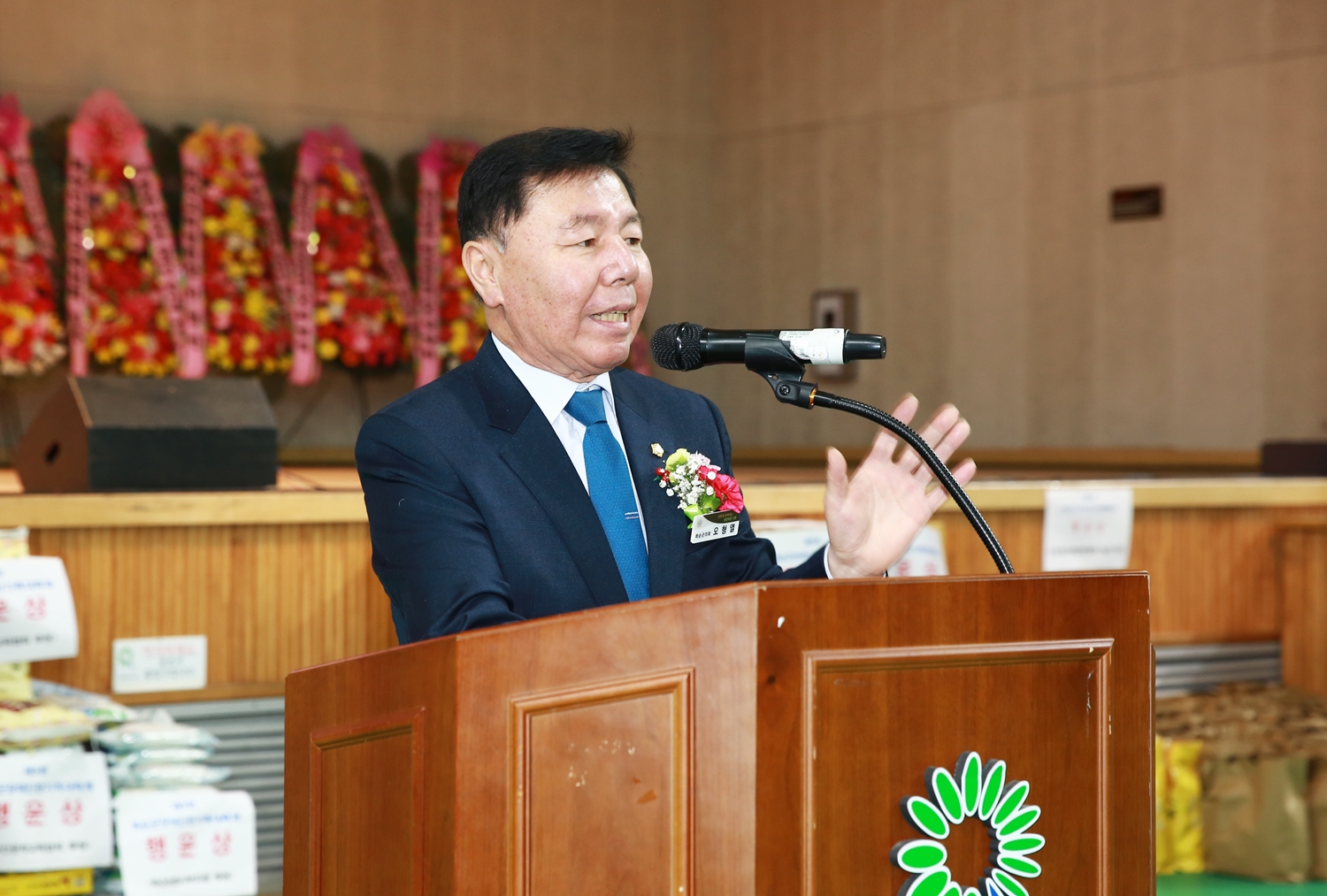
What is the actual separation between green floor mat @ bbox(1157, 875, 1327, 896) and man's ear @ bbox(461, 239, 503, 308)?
6.56 feet

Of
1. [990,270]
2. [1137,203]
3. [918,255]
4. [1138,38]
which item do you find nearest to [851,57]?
[918,255]

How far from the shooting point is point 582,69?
22.0ft

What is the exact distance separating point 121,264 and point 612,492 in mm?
4351

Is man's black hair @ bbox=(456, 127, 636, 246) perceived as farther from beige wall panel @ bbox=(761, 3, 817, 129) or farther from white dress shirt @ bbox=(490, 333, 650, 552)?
beige wall panel @ bbox=(761, 3, 817, 129)

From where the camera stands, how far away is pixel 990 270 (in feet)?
19.1

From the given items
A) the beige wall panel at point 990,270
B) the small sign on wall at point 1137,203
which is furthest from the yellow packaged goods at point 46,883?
the small sign on wall at point 1137,203

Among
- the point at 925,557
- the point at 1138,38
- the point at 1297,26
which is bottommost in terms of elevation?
the point at 925,557

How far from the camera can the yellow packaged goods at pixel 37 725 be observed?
2213mm

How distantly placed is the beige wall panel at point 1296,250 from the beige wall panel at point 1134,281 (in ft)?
1.29

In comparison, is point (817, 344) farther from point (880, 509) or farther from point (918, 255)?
point (918, 255)

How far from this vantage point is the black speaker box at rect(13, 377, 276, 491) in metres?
2.68

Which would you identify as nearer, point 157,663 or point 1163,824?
point 157,663

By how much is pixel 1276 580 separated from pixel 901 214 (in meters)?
3.09

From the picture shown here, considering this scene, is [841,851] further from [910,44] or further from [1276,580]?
[910,44]
